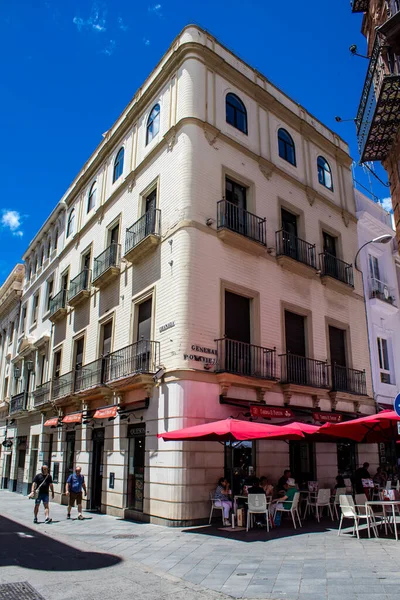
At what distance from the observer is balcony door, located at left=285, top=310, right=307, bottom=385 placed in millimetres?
17047

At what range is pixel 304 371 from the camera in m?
17.5

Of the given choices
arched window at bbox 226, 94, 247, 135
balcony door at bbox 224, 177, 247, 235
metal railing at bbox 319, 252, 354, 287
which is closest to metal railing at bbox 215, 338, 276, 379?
balcony door at bbox 224, 177, 247, 235

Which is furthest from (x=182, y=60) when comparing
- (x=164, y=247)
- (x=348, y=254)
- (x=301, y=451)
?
(x=301, y=451)

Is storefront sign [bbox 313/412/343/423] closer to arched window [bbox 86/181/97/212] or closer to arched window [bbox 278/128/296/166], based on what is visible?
arched window [bbox 278/128/296/166]

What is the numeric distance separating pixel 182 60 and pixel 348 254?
35.5 feet

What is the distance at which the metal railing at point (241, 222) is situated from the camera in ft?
53.3

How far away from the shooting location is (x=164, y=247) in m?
16.1

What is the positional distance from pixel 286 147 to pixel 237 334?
9369 mm

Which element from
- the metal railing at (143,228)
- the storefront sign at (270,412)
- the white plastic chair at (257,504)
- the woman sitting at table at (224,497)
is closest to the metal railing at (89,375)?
the metal railing at (143,228)

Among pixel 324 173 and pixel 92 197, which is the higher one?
pixel 324 173

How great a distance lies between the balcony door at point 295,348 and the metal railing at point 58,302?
39.4 feet

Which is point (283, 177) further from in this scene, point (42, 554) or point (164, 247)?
point (42, 554)

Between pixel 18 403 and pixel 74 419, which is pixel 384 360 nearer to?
pixel 74 419

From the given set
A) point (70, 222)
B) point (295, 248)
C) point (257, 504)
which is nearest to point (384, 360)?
point (295, 248)
